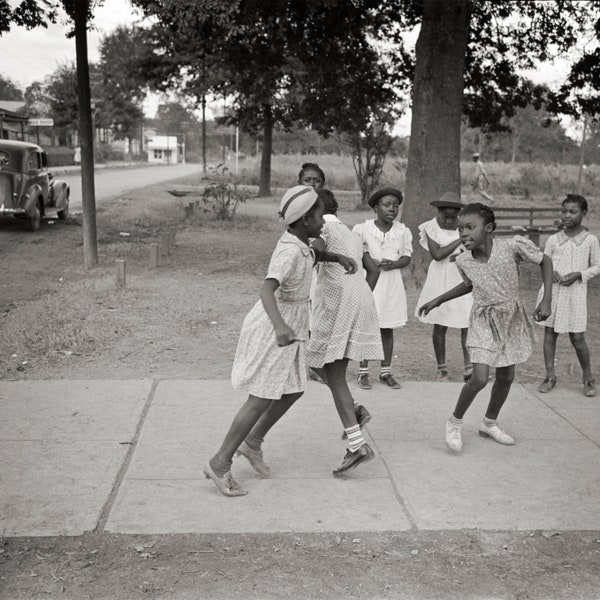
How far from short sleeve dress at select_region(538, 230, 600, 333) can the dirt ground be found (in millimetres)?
745

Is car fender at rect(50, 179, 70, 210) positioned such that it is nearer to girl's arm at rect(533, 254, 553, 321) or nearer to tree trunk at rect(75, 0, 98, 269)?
tree trunk at rect(75, 0, 98, 269)

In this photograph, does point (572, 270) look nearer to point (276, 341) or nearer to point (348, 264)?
point (348, 264)

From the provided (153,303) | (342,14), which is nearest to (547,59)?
(342,14)

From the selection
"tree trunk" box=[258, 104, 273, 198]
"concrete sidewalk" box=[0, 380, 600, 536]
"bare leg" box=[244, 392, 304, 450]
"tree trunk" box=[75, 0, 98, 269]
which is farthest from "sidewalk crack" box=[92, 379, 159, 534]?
"tree trunk" box=[258, 104, 273, 198]

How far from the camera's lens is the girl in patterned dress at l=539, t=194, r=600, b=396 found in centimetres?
584

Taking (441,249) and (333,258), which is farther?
(441,249)

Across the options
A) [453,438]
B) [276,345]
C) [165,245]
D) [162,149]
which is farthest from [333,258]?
[162,149]

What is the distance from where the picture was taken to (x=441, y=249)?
6.00 meters

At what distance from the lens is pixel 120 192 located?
29984 mm

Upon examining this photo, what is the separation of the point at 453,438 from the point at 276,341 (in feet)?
4.71

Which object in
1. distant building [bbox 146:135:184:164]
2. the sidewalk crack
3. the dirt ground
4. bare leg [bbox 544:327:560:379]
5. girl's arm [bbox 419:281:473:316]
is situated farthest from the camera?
distant building [bbox 146:135:184:164]

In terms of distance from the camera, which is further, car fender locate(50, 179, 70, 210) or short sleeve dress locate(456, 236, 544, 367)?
car fender locate(50, 179, 70, 210)

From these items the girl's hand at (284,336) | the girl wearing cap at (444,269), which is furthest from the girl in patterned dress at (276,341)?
the girl wearing cap at (444,269)

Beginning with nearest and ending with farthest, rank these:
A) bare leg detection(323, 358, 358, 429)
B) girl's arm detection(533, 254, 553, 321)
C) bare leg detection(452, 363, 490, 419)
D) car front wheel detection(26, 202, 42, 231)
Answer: bare leg detection(323, 358, 358, 429)
bare leg detection(452, 363, 490, 419)
girl's arm detection(533, 254, 553, 321)
car front wheel detection(26, 202, 42, 231)
